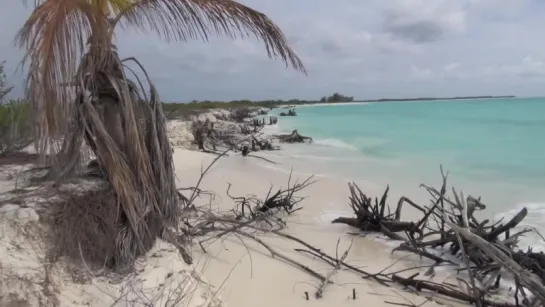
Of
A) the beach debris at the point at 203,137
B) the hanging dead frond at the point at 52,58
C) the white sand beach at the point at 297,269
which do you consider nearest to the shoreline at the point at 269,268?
the white sand beach at the point at 297,269

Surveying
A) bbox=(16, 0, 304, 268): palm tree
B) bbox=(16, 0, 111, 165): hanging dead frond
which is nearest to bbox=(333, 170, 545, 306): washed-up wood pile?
bbox=(16, 0, 304, 268): palm tree

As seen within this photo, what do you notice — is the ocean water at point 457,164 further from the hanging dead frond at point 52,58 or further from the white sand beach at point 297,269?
the hanging dead frond at point 52,58

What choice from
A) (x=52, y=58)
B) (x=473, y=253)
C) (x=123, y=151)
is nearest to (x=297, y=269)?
(x=473, y=253)

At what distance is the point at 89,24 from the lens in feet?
13.0

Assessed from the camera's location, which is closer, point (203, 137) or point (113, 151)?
point (113, 151)

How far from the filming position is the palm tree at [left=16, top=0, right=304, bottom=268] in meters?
3.65

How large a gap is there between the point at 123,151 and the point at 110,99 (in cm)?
53

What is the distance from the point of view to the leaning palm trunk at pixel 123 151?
3801 mm

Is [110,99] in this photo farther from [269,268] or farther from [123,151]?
[269,268]

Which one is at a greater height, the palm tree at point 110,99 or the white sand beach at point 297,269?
the palm tree at point 110,99

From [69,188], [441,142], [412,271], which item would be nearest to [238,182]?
[412,271]

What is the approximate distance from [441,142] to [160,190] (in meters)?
21.3

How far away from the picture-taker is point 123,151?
406cm

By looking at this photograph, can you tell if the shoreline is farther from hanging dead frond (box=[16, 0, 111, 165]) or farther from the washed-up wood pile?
hanging dead frond (box=[16, 0, 111, 165])
